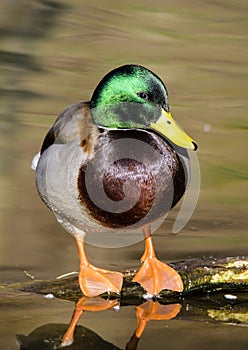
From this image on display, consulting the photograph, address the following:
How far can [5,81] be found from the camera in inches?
358

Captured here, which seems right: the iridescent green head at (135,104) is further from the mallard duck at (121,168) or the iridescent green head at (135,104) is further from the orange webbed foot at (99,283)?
the orange webbed foot at (99,283)

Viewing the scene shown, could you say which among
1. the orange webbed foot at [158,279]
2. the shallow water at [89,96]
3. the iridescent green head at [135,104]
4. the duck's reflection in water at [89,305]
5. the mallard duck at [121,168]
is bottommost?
the shallow water at [89,96]

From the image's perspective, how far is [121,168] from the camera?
Result: 174 inches

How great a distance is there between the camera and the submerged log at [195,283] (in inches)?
173

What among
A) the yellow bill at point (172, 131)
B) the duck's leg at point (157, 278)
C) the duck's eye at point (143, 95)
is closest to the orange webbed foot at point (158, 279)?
the duck's leg at point (157, 278)

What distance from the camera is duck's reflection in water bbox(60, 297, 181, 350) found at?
13.3 feet

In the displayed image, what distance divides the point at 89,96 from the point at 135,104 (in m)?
4.35

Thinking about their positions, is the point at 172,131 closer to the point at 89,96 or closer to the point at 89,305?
the point at 89,305

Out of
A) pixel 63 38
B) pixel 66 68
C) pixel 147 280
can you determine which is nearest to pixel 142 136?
pixel 147 280

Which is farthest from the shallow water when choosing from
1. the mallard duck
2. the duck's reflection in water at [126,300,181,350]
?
the mallard duck

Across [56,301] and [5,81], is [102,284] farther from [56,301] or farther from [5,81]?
[5,81]

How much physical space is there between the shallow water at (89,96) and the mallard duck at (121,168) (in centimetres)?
40

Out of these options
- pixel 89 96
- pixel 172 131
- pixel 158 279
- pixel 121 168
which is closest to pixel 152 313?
pixel 158 279

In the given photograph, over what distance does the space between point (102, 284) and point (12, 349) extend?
77 cm
